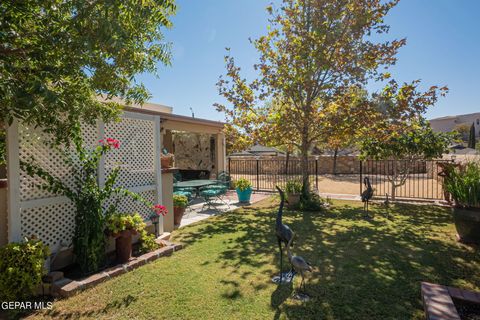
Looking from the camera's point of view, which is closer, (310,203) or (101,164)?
(101,164)

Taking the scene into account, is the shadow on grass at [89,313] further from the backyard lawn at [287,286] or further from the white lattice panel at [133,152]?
the white lattice panel at [133,152]

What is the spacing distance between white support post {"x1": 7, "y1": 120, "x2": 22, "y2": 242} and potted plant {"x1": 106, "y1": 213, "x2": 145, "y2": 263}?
108cm

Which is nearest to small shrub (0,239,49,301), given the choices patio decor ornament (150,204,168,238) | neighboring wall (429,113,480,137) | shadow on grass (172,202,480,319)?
patio decor ornament (150,204,168,238)

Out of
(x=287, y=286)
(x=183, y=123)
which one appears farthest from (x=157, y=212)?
(x=183, y=123)

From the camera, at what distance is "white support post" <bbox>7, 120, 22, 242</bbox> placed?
330cm

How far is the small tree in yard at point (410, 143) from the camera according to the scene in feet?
24.6

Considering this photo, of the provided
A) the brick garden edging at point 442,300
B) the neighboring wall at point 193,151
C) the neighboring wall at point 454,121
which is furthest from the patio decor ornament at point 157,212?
the neighboring wall at point 454,121

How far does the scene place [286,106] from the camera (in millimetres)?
8805

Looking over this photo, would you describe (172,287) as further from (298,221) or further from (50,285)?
(298,221)

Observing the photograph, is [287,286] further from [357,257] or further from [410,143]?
[410,143]

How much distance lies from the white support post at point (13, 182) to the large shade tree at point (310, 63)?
19.4 feet

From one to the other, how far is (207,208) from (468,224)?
6480mm

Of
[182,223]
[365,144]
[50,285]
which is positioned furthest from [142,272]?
[365,144]

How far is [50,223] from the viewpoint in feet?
12.5
